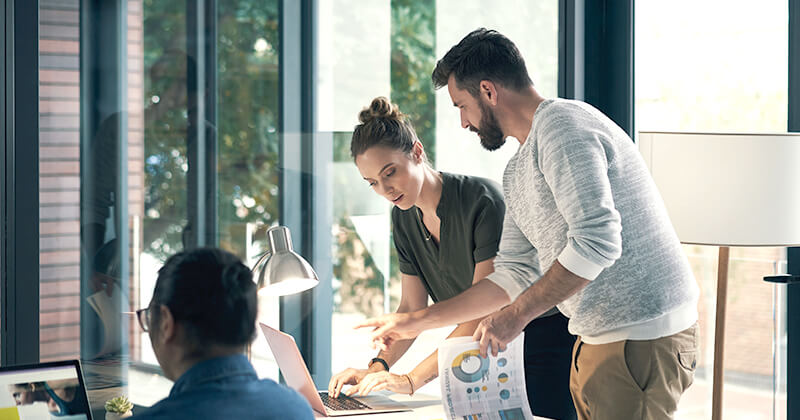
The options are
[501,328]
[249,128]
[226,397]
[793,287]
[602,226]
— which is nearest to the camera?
[226,397]

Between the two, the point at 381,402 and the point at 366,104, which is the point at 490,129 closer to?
the point at 381,402

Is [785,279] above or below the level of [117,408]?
above

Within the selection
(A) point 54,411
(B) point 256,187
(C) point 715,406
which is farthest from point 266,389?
(C) point 715,406

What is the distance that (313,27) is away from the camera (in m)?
2.92

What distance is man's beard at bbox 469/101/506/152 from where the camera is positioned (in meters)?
2.10

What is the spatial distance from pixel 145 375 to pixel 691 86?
222 centimetres

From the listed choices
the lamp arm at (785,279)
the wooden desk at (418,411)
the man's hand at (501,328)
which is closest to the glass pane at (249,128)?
the wooden desk at (418,411)

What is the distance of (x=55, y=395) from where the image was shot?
6.14 ft

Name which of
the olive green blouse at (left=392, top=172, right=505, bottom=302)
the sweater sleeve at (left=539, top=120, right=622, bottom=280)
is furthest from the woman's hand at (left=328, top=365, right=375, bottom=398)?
the sweater sleeve at (left=539, top=120, right=622, bottom=280)

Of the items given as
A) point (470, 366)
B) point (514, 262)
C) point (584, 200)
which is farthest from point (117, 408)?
point (584, 200)

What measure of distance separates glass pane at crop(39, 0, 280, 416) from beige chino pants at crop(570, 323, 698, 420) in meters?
1.31

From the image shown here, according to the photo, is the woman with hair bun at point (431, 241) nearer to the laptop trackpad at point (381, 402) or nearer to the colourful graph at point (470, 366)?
the laptop trackpad at point (381, 402)

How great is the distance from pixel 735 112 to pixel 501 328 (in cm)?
159

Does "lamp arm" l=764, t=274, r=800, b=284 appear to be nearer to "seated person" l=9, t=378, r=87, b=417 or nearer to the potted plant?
the potted plant
